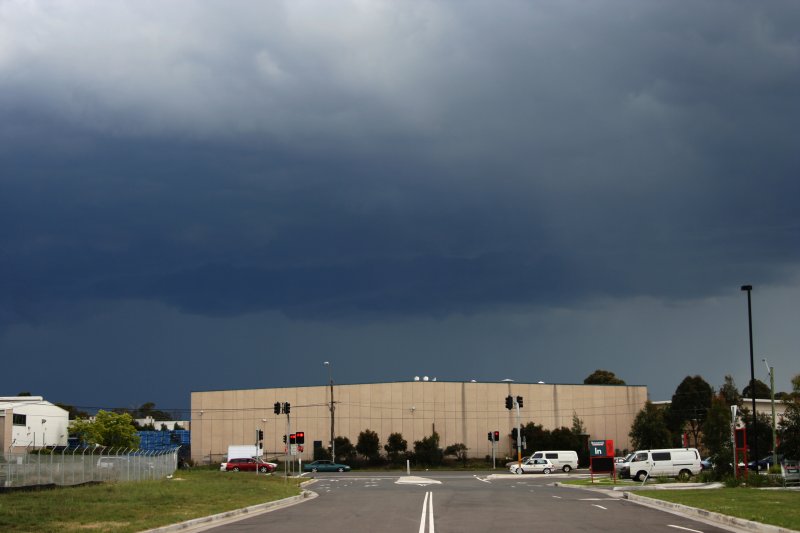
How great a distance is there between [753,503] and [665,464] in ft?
97.7

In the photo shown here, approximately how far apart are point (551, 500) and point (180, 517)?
54.6ft

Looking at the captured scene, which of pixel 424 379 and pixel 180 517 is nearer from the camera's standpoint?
pixel 180 517

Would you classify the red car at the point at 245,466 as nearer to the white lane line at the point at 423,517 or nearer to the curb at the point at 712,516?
the white lane line at the point at 423,517

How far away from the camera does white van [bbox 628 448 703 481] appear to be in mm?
58938

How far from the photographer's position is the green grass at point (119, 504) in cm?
2464

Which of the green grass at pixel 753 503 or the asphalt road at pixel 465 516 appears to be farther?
the green grass at pixel 753 503

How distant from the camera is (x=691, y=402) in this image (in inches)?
5369

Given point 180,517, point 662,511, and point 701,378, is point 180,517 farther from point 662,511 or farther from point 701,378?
point 701,378

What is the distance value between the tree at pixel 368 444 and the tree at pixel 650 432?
29.6m

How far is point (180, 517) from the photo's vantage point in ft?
89.2

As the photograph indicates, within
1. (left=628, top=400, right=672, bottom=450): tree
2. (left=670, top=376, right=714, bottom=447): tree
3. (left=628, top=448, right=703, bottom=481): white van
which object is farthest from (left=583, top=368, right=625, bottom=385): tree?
(left=628, top=448, right=703, bottom=481): white van

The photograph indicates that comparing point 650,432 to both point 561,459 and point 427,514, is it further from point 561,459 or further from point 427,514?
point 427,514

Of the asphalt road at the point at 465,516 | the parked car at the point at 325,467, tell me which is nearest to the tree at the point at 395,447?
the parked car at the point at 325,467

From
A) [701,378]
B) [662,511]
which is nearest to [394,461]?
[701,378]
